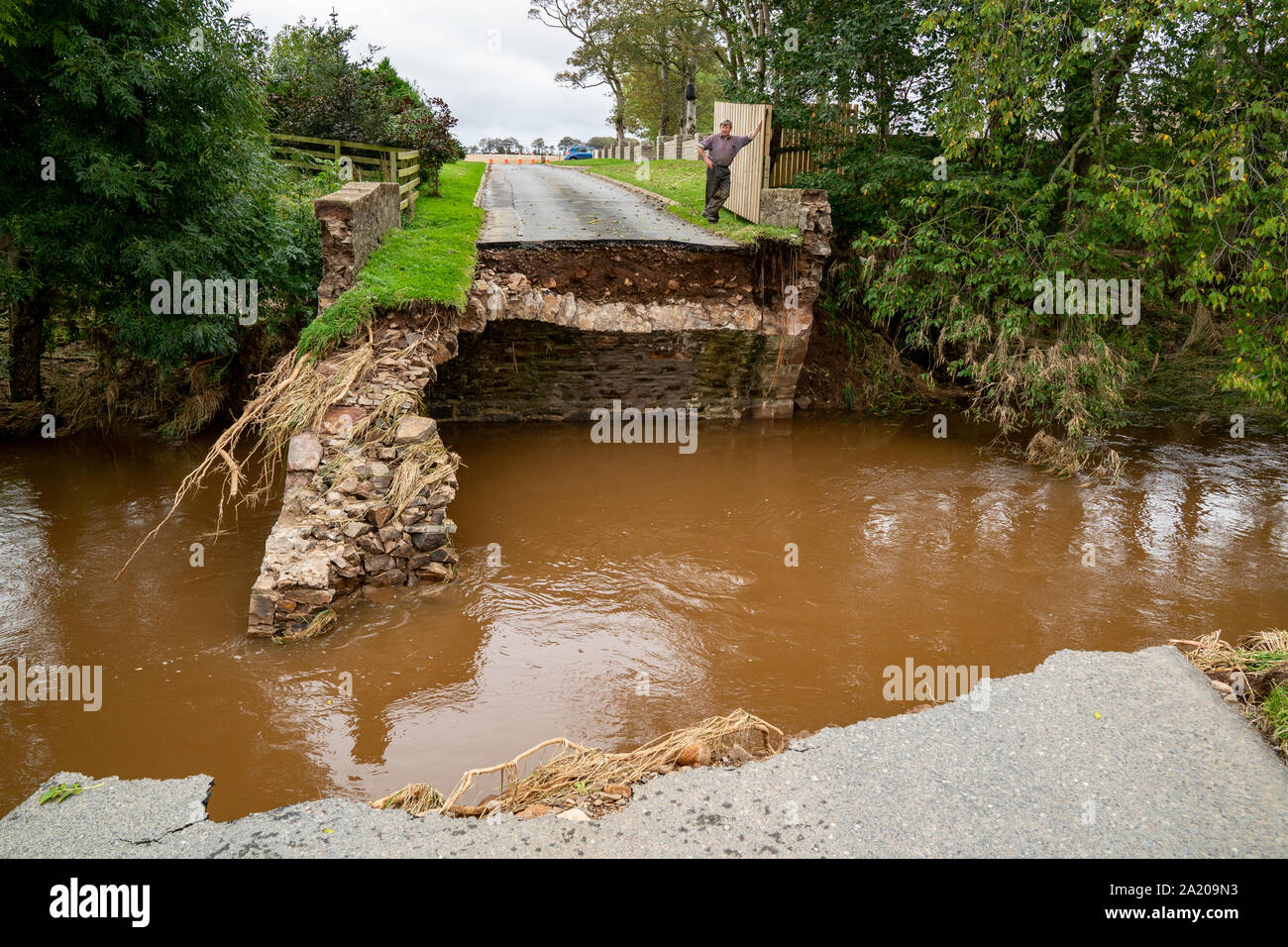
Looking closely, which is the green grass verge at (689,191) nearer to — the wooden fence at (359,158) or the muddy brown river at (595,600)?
the muddy brown river at (595,600)

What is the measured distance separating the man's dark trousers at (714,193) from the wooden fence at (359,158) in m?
5.34

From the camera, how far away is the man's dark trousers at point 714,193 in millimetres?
14172

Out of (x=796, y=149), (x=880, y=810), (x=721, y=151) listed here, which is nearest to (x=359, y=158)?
(x=721, y=151)

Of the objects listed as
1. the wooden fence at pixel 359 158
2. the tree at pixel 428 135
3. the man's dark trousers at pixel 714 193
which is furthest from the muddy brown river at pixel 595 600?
the tree at pixel 428 135

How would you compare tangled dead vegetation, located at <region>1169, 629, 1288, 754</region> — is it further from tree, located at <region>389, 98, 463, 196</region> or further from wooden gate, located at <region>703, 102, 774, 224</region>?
tree, located at <region>389, 98, 463, 196</region>

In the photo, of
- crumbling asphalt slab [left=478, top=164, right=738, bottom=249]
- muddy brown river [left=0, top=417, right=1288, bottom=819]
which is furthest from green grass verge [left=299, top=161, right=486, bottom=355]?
muddy brown river [left=0, top=417, right=1288, bottom=819]

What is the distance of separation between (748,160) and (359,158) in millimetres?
7653

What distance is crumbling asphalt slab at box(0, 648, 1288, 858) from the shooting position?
4.05 m

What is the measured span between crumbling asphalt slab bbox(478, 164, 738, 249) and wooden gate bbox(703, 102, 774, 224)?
37.0 inches

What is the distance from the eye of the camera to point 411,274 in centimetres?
1032

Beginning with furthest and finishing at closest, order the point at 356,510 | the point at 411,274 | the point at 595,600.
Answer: the point at 411,274, the point at 595,600, the point at 356,510

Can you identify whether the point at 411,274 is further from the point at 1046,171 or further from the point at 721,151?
the point at 1046,171

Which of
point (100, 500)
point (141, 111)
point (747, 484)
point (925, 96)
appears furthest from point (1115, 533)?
point (141, 111)

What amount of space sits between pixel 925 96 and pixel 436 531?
410 inches
